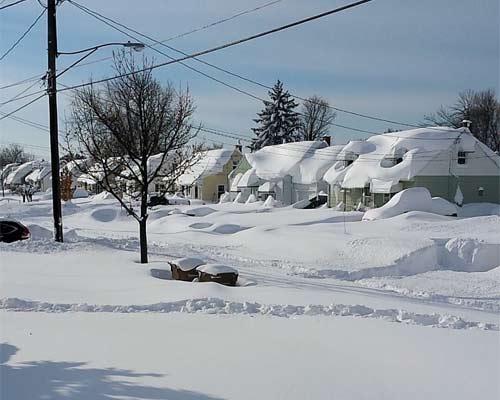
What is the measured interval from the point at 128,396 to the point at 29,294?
6.13m

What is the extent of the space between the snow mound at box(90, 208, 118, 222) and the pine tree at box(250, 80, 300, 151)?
37776 mm

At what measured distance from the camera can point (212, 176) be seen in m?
65.1

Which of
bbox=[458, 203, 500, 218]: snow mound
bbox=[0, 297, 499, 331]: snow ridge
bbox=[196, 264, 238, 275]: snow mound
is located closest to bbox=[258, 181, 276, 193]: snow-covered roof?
bbox=[458, 203, 500, 218]: snow mound

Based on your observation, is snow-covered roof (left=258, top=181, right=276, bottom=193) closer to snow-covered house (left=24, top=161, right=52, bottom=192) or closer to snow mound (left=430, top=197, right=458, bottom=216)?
snow mound (left=430, top=197, right=458, bottom=216)

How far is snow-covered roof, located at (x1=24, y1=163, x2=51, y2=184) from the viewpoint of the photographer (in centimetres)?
9619

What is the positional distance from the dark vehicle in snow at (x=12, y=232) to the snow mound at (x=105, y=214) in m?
20.6

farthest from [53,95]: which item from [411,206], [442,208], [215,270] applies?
[442,208]

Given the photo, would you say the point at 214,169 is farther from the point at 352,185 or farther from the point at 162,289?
the point at 162,289

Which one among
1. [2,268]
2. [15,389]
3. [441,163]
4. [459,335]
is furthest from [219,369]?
[441,163]

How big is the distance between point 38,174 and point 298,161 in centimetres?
6435

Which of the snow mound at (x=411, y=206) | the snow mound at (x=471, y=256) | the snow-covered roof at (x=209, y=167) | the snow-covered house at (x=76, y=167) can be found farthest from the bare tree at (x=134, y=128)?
the snow-covered roof at (x=209, y=167)

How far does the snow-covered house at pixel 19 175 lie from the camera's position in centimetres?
10777

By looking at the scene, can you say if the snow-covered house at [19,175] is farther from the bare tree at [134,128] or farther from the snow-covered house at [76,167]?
the bare tree at [134,128]

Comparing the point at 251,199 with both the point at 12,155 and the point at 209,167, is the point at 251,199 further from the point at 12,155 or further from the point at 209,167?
the point at 12,155
